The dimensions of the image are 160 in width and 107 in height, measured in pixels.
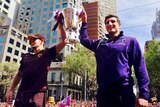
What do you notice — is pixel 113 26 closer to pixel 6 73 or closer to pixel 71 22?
pixel 71 22

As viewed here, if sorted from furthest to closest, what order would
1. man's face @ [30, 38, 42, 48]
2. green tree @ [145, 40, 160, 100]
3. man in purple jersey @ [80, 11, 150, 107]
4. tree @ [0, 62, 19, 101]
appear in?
tree @ [0, 62, 19, 101]
green tree @ [145, 40, 160, 100]
man's face @ [30, 38, 42, 48]
man in purple jersey @ [80, 11, 150, 107]

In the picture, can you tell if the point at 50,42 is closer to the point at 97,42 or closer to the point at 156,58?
the point at 156,58

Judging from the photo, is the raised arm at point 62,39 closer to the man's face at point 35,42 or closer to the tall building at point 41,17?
the man's face at point 35,42

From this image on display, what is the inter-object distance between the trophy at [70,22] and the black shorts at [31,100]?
100 cm

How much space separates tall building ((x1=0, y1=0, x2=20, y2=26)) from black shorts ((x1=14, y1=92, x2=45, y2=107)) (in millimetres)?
70326

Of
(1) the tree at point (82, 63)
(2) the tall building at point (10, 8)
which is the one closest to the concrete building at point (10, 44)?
(1) the tree at point (82, 63)

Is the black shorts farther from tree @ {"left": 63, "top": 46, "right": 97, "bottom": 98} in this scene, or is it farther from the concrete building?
the concrete building

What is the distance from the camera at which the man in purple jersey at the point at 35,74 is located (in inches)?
127

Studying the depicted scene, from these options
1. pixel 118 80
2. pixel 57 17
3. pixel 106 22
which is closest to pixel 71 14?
pixel 57 17

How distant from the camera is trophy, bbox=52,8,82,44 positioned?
349cm

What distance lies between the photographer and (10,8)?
74625 millimetres

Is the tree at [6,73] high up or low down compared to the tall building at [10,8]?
down

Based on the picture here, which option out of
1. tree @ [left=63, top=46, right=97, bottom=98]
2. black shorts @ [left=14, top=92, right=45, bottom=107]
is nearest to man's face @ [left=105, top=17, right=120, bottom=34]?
black shorts @ [left=14, top=92, right=45, bottom=107]

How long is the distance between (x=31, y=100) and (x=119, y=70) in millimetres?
1420
